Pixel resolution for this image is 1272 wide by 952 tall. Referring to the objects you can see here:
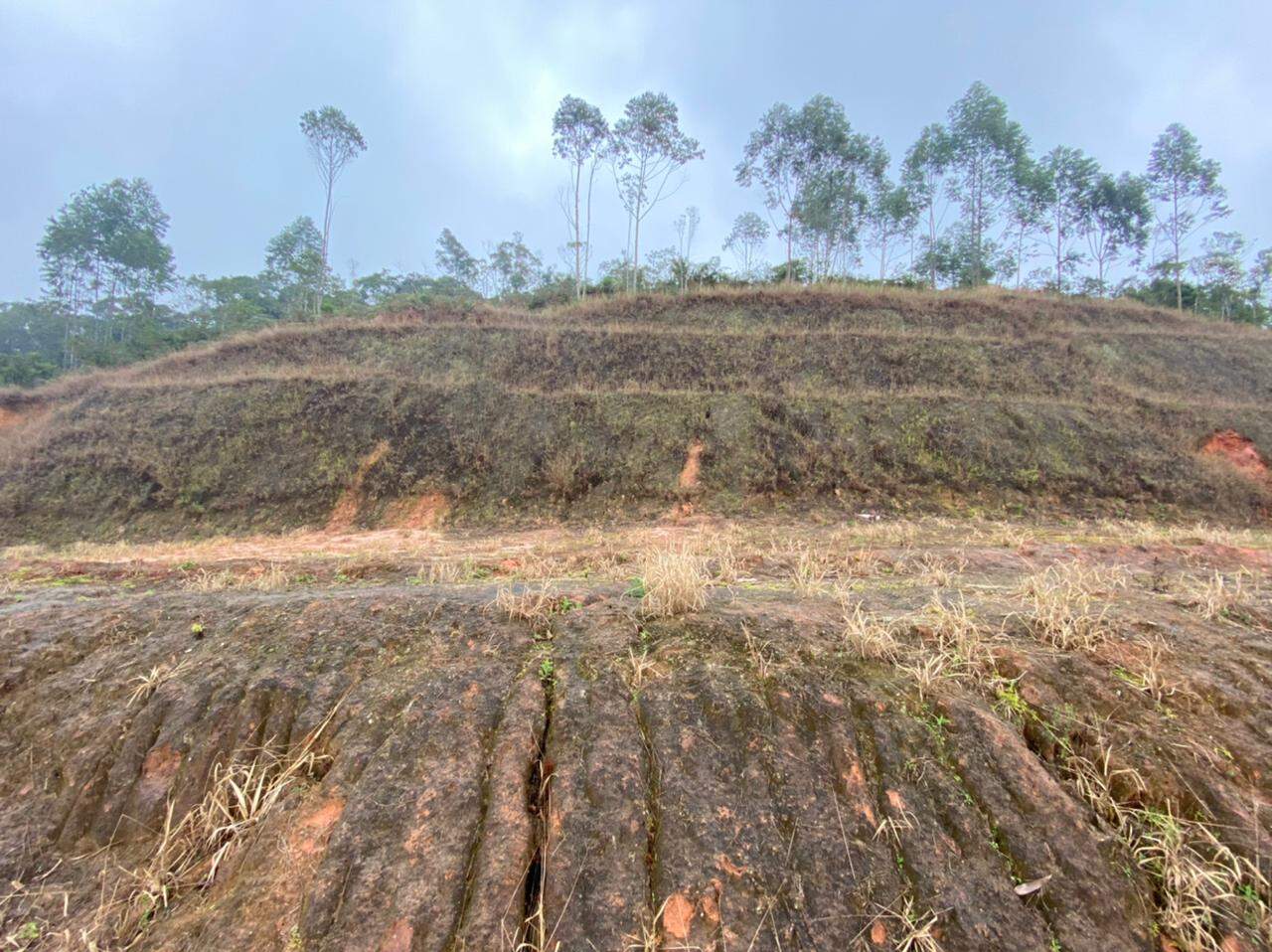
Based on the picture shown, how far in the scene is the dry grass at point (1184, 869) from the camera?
1761 millimetres

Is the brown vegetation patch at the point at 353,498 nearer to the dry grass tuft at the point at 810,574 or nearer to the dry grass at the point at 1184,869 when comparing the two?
the dry grass tuft at the point at 810,574

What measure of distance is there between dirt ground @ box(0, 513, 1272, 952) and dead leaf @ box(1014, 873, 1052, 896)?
22mm

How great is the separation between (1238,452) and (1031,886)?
72.8ft

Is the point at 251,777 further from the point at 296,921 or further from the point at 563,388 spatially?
the point at 563,388

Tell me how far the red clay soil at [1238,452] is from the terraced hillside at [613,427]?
17cm

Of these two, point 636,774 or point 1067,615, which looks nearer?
point 636,774

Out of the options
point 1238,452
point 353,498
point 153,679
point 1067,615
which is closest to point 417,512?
point 353,498

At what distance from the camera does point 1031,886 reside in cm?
190

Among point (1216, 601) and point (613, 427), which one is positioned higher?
point (613, 427)

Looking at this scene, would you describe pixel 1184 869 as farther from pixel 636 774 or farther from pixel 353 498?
pixel 353 498

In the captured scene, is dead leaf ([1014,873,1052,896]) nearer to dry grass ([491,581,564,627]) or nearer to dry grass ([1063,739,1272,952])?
dry grass ([1063,739,1272,952])

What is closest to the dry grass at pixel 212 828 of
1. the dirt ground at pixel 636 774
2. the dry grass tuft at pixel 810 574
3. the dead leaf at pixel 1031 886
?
the dirt ground at pixel 636 774

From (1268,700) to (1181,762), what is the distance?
32.6 inches

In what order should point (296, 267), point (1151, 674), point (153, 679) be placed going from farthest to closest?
point (296, 267) < point (153, 679) < point (1151, 674)
